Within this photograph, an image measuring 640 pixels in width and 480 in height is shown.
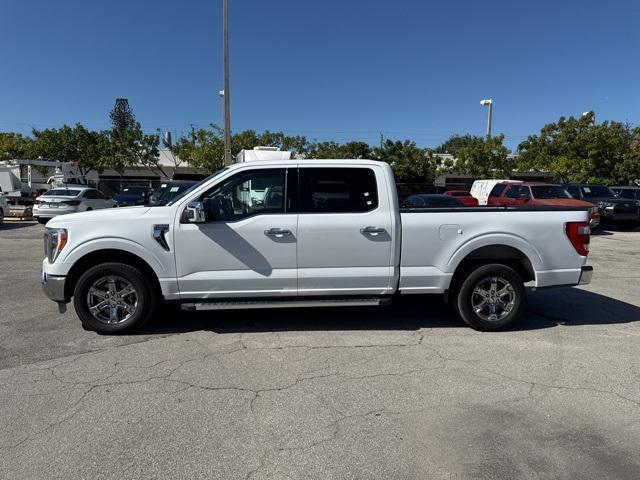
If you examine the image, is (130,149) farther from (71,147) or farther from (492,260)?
(492,260)

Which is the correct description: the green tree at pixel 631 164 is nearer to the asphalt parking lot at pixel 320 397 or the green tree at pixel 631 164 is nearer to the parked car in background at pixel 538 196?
the parked car in background at pixel 538 196

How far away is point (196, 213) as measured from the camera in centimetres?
504

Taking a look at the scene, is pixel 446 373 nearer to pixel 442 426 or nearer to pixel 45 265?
pixel 442 426

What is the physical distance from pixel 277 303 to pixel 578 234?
354 cm

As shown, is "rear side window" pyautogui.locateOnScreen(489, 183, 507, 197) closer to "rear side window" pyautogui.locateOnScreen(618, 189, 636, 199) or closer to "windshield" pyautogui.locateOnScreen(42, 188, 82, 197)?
"rear side window" pyautogui.locateOnScreen(618, 189, 636, 199)

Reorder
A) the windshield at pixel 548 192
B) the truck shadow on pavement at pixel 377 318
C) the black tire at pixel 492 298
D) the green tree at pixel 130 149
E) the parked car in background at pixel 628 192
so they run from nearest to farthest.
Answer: the black tire at pixel 492 298
the truck shadow on pavement at pixel 377 318
the windshield at pixel 548 192
the parked car in background at pixel 628 192
the green tree at pixel 130 149

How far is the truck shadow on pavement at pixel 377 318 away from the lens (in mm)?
5805

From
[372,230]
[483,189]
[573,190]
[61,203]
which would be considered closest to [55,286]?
[372,230]

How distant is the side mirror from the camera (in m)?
5.04

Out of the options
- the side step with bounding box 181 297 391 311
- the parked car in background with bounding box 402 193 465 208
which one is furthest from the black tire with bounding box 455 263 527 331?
the parked car in background with bounding box 402 193 465 208

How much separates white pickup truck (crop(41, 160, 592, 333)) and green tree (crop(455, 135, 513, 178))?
97.2ft

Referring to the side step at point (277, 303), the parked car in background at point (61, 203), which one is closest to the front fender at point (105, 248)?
the side step at point (277, 303)

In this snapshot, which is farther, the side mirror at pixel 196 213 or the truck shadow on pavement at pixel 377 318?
the truck shadow on pavement at pixel 377 318

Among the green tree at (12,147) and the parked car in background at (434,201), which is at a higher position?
the green tree at (12,147)
